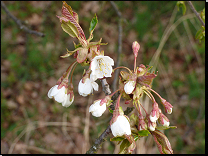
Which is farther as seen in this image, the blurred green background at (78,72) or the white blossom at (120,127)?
the blurred green background at (78,72)

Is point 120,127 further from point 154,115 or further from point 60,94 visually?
point 60,94

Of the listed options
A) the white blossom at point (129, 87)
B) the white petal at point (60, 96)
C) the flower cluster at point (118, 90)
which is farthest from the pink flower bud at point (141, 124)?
the white petal at point (60, 96)

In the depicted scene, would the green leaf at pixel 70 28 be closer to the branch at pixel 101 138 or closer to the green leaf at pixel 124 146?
the branch at pixel 101 138

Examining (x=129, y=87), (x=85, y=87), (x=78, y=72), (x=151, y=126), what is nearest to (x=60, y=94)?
(x=85, y=87)

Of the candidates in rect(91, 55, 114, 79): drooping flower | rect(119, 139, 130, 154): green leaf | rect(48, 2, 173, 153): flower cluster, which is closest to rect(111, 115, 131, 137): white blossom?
rect(48, 2, 173, 153): flower cluster

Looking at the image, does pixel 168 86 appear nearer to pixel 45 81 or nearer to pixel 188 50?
pixel 188 50

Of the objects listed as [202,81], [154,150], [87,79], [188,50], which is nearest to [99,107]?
[87,79]
